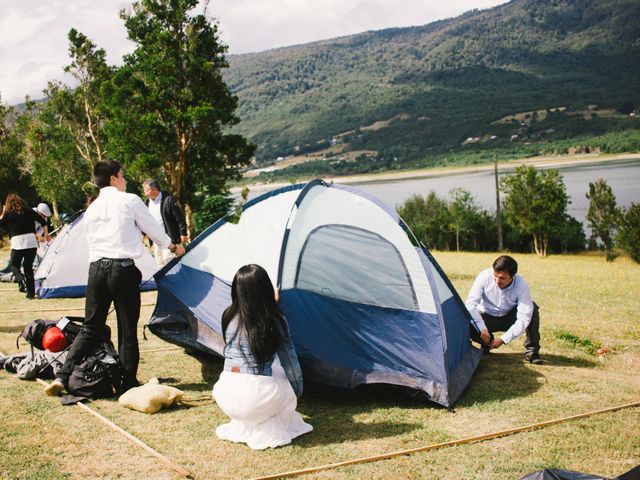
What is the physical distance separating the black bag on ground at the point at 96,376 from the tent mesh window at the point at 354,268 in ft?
6.32

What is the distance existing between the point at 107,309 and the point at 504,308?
4.44 metres

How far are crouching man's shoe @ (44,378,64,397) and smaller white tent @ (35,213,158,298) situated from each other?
5.83 meters

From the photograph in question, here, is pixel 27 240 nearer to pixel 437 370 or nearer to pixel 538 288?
pixel 437 370

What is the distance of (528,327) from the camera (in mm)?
7113

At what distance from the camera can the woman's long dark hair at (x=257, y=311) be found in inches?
195

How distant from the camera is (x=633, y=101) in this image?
19688 centimetres

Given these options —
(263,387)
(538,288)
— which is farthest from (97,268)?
(538,288)

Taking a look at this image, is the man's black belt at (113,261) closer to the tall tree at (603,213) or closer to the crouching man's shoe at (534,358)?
the crouching man's shoe at (534,358)

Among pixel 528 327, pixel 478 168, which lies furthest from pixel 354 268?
pixel 478 168

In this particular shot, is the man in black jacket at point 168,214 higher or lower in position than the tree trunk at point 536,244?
higher

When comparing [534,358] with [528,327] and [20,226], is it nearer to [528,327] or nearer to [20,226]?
[528,327]

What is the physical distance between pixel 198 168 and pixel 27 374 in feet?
94.2

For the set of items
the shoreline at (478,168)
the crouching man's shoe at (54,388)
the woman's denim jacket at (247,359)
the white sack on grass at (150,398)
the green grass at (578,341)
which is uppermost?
the woman's denim jacket at (247,359)

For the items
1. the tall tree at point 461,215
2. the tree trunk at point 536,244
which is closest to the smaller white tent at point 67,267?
the tree trunk at point 536,244
